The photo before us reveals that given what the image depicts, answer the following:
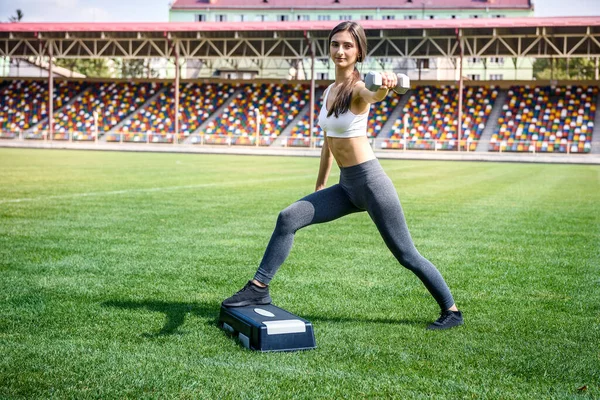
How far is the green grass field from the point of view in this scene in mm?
3916

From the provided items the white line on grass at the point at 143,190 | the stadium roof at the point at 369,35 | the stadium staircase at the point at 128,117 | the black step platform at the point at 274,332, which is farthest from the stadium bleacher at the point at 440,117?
the black step platform at the point at 274,332

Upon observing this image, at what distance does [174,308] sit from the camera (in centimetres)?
554

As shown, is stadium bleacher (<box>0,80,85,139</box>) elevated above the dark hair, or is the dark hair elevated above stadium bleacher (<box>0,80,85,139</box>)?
stadium bleacher (<box>0,80,85,139</box>)

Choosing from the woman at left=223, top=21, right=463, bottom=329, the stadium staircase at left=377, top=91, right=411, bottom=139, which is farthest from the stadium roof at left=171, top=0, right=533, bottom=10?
the woman at left=223, top=21, right=463, bottom=329

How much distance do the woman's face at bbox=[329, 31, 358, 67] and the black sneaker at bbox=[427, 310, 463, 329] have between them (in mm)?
1899

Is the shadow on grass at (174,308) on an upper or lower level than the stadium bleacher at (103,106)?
lower

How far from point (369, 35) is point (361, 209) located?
146 feet

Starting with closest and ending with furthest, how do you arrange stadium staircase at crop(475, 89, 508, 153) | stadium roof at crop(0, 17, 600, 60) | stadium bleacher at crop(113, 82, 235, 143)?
stadium staircase at crop(475, 89, 508, 153) < stadium roof at crop(0, 17, 600, 60) < stadium bleacher at crop(113, 82, 235, 143)

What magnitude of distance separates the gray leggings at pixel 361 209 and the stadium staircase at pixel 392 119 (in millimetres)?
42854

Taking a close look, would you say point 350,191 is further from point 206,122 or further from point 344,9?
point 344,9

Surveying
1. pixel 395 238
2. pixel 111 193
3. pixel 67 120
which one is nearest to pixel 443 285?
pixel 395 238

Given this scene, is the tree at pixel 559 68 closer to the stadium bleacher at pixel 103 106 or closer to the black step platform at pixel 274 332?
the stadium bleacher at pixel 103 106

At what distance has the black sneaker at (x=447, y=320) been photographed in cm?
512

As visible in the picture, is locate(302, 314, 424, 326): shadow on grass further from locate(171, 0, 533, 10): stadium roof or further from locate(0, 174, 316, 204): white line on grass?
locate(171, 0, 533, 10): stadium roof
